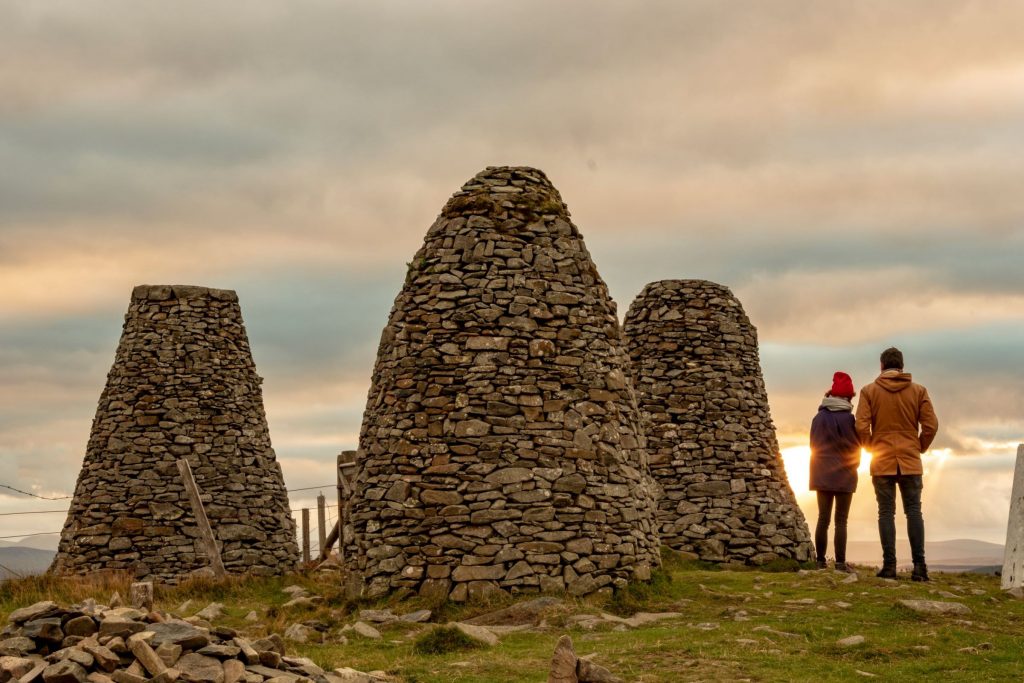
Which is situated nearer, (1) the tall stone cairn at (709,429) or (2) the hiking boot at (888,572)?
(2) the hiking boot at (888,572)

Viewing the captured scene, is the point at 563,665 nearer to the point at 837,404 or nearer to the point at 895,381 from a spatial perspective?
the point at 895,381

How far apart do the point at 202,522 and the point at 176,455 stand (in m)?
2.06

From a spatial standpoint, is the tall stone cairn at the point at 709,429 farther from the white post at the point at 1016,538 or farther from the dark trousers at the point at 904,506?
the dark trousers at the point at 904,506

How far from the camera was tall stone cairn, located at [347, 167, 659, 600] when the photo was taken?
551 inches

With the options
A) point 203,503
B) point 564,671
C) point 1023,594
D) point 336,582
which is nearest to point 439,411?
point 336,582

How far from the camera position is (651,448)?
20.8 metres

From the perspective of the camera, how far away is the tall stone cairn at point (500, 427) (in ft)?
46.0

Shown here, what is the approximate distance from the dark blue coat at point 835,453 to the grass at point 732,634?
48.8 inches

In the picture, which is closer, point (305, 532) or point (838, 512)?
point (838, 512)

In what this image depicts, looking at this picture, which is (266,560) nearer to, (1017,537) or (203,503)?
(203,503)

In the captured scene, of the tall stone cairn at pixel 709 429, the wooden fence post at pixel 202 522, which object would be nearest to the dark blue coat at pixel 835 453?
the tall stone cairn at pixel 709 429

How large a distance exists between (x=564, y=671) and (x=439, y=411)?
246 inches

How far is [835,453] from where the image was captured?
1592 centimetres

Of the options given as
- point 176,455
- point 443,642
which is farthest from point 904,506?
point 176,455
